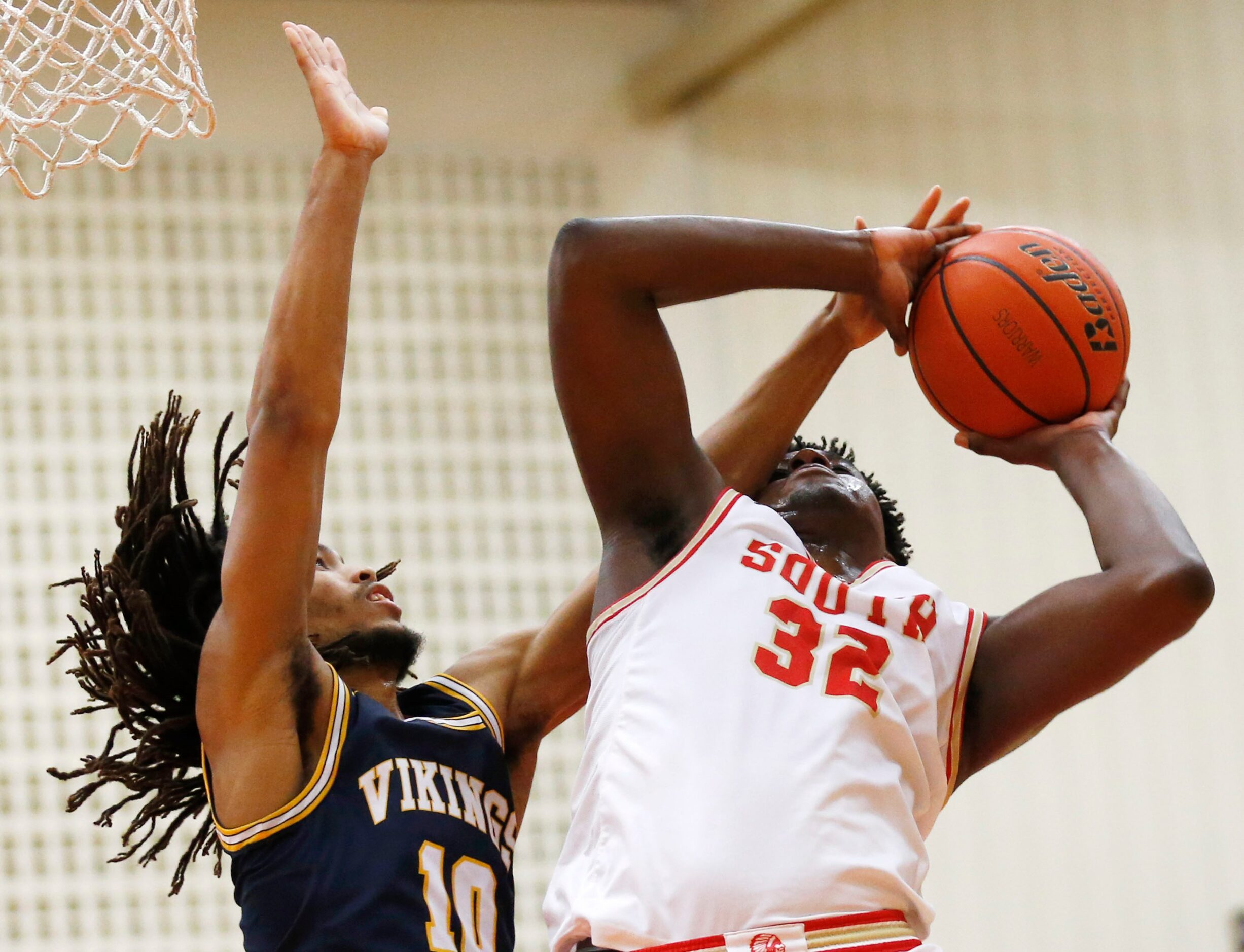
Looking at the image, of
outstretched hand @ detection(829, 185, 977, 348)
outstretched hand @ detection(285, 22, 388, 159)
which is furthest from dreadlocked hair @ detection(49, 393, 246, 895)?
outstretched hand @ detection(829, 185, 977, 348)

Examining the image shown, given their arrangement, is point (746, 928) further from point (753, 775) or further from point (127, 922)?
point (127, 922)

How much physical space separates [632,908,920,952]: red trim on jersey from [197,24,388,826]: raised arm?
3.01ft

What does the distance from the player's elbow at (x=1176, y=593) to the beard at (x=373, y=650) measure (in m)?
1.48

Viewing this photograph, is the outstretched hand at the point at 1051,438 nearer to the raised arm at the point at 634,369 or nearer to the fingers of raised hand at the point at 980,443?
the fingers of raised hand at the point at 980,443

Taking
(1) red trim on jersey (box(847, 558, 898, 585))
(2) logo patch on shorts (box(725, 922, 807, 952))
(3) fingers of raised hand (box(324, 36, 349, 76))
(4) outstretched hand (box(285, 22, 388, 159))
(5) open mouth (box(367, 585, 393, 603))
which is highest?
(3) fingers of raised hand (box(324, 36, 349, 76))

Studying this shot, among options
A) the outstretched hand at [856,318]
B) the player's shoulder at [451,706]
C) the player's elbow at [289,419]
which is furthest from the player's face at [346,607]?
the outstretched hand at [856,318]

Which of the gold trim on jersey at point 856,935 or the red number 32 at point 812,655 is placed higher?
the red number 32 at point 812,655

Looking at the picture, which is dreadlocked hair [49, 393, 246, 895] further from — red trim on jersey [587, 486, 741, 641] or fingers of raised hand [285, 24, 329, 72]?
red trim on jersey [587, 486, 741, 641]

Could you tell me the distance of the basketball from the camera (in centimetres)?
242

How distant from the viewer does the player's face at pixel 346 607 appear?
3.02 m

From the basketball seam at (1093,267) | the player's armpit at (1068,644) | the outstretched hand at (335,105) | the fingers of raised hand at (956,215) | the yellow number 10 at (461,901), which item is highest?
the outstretched hand at (335,105)

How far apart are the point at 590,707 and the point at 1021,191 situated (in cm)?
391

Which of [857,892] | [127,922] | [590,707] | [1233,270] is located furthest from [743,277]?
[127,922]

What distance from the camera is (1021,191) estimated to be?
561 centimetres
